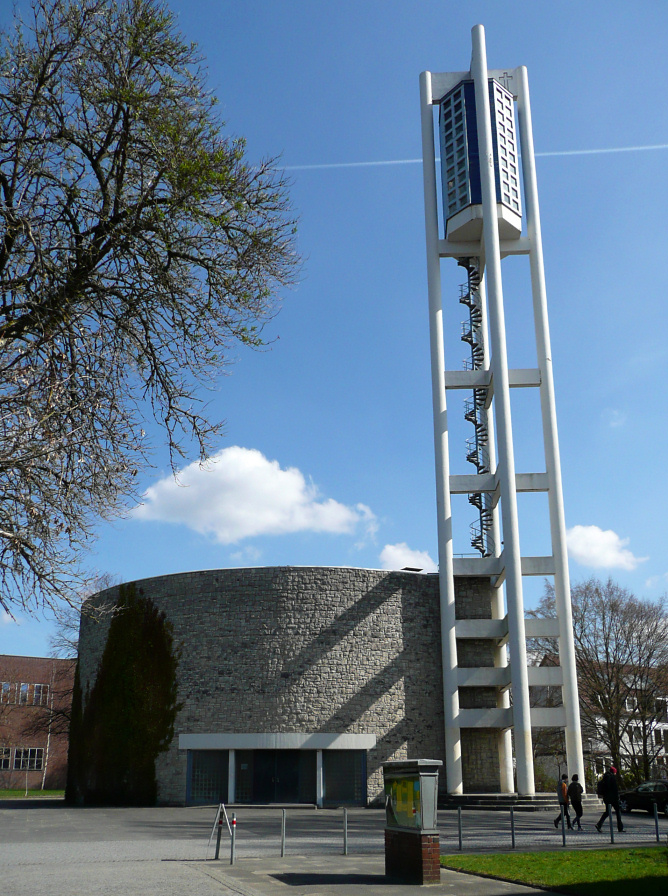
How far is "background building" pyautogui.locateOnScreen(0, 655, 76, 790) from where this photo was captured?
2493 inches

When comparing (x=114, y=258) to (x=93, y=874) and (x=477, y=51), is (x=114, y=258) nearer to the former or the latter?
(x=93, y=874)

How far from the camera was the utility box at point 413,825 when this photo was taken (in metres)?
12.8

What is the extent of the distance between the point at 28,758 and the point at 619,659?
147ft

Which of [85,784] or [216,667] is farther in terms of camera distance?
[85,784]

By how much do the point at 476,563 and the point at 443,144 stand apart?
20.1m

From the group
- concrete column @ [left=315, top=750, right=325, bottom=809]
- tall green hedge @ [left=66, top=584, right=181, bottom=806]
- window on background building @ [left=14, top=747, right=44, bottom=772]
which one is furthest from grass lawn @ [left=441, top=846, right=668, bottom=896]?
window on background building @ [left=14, top=747, right=44, bottom=772]

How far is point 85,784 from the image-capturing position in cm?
3975

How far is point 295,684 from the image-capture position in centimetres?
3559

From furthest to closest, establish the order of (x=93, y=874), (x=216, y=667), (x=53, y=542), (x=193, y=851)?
(x=216, y=667) → (x=193, y=851) → (x=93, y=874) → (x=53, y=542)

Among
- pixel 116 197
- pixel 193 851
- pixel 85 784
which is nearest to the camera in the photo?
pixel 116 197

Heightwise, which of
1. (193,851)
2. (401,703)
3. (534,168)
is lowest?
(193,851)

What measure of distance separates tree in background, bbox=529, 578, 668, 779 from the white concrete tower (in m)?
8.49

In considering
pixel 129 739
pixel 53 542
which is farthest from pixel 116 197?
pixel 129 739

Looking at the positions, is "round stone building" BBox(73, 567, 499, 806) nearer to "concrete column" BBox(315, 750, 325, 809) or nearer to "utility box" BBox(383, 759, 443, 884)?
"concrete column" BBox(315, 750, 325, 809)
